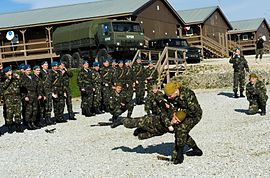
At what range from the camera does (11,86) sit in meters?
11.8

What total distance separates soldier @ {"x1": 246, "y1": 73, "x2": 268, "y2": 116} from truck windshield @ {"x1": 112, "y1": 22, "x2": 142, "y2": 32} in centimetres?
1362

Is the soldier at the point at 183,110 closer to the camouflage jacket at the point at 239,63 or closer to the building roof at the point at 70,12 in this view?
the camouflage jacket at the point at 239,63

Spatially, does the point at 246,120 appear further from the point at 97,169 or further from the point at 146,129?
the point at 97,169

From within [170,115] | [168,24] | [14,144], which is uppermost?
[168,24]

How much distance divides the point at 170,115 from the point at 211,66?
17216 millimetres

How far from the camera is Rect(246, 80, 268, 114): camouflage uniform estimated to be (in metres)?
12.1

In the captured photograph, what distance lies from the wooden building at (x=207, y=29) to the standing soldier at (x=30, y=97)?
29540 mm

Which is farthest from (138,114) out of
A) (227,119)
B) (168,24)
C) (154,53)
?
(168,24)

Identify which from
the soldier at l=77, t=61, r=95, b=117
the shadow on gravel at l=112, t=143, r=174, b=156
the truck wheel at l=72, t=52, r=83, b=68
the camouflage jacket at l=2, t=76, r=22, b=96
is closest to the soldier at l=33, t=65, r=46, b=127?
the camouflage jacket at l=2, t=76, r=22, b=96

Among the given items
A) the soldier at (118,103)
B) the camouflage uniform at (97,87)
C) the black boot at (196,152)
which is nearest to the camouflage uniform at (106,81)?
the camouflage uniform at (97,87)

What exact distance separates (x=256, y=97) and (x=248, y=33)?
44047 mm

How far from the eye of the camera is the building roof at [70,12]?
115 ft

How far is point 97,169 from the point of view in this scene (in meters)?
7.59

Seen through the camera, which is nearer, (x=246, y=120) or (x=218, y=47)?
(x=246, y=120)
